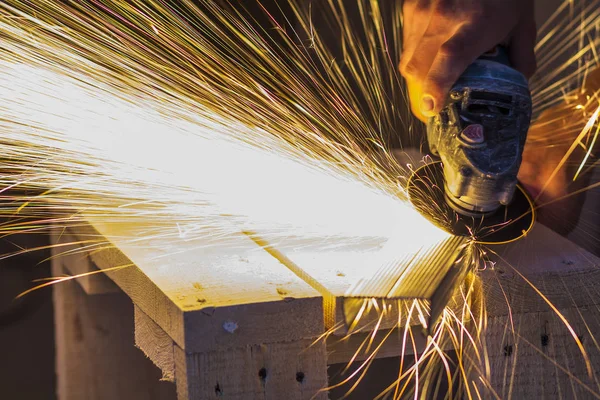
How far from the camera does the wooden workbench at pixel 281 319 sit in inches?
45.8

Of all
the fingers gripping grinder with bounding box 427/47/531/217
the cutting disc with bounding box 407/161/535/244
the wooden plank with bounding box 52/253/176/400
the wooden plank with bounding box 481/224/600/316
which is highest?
the fingers gripping grinder with bounding box 427/47/531/217

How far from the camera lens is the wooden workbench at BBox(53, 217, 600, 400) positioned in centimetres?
116

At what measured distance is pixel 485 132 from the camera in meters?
1.45

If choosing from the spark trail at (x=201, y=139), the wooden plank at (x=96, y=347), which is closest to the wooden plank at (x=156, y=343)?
the spark trail at (x=201, y=139)

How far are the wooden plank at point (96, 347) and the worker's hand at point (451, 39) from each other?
1023 millimetres

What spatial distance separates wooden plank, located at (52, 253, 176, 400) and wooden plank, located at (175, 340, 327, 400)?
1004 millimetres

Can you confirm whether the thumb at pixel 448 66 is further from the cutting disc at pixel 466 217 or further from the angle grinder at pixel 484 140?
the cutting disc at pixel 466 217

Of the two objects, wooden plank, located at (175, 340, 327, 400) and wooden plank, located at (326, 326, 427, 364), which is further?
wooden plank, located at (326, 326, 427, 364)

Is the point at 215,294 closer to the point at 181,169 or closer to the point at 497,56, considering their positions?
the point at 181,169

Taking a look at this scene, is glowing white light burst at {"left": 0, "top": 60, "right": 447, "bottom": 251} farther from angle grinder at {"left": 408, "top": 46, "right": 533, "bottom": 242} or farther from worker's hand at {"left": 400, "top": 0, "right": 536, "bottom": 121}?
worker's hand at {"left": 400, "top": 0, "right": 536, "bottom": 121}

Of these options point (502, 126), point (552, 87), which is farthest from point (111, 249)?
point (552, 87)

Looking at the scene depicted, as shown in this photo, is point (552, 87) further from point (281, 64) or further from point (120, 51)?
point (120, 51)

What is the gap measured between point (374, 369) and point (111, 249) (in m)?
1.62

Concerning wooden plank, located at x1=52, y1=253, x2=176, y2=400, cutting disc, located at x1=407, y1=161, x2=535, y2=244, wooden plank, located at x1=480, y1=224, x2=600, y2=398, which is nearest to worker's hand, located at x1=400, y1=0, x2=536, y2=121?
cutting disc, located at x1=407, y1=161, x2=535, y2=244
